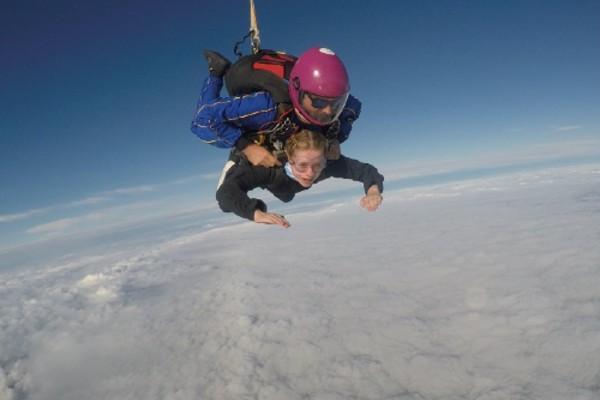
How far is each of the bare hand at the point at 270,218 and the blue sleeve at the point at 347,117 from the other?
49.9 inches

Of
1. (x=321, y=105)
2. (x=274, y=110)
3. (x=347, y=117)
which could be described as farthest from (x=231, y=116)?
(x=347, y=117)

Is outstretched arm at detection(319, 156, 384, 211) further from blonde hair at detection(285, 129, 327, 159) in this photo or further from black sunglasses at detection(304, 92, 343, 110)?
black sunglasses at detection(304, 92, 343, 110)

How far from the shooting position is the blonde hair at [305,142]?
2.64m

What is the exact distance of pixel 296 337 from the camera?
16.5 meters

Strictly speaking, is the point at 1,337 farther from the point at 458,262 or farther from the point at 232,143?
the point at 458,262

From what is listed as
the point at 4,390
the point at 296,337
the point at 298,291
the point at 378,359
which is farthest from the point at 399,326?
the point at 4,390

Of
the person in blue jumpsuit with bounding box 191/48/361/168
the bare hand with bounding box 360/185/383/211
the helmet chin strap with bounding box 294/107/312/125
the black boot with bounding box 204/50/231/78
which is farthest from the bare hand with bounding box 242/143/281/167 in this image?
the bare hand with bounding box 360/185/383/211

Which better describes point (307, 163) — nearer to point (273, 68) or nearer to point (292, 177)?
point (292, 177)

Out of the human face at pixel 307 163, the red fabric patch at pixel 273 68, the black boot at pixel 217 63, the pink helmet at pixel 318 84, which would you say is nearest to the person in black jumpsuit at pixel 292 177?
the human face at pixel 307 163

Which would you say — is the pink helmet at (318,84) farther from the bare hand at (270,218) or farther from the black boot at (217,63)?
the bare hand at (270,218)

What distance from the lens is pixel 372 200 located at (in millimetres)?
2805

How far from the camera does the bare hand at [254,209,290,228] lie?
2.24m

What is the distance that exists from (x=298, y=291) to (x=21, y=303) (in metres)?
31.9

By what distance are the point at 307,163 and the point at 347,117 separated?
0.76 meters
